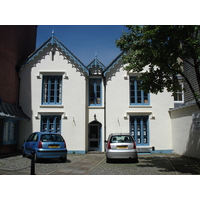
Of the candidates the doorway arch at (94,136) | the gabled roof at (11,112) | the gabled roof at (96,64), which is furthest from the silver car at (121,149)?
the gabled roof at (96,64)

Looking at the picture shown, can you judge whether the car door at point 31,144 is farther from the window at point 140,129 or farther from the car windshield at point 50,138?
the window at point 140,129

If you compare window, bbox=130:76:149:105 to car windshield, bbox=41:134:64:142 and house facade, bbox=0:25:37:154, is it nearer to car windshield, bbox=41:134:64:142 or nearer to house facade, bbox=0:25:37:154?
car windshield, bbox=41:134:64:142

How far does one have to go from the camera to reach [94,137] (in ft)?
55.6

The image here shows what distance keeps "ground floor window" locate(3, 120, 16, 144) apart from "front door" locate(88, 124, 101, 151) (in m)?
5.58

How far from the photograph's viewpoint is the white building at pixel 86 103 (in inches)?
644

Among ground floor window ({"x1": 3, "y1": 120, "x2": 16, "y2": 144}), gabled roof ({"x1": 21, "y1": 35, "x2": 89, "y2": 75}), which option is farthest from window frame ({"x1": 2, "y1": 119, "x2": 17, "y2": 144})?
gabled roof ({"x1": 21, "y1": 35, "x2": 89, "y2": 75})

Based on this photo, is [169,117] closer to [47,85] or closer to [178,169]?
[178,169]

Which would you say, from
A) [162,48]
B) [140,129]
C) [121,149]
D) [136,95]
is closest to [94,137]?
[140,129]

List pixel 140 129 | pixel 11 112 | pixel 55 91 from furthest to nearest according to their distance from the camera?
1. pixel 55 91
2. pixel 140 129
3. pixel 11 112

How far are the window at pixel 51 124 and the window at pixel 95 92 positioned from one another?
287 cm

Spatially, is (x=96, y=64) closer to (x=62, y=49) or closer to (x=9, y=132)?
(x=62, y=49)

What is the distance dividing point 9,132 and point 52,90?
14.2ft

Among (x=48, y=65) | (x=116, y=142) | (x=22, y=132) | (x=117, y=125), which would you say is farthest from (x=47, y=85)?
(x=116, y=142)

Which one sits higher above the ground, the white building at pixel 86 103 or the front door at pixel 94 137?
the white building at pixel 86 103
